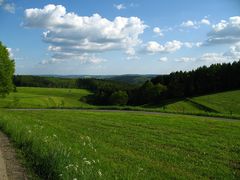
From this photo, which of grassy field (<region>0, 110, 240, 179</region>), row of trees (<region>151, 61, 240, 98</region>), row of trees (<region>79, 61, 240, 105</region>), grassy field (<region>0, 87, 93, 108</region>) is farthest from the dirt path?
row of trees (<region>151, 61, 240, 98</region>)

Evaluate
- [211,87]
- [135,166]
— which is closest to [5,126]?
[135,166]

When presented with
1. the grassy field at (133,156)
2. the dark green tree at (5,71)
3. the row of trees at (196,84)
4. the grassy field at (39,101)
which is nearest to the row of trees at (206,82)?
the row of trees at (196,84)

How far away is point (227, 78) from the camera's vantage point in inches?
4119

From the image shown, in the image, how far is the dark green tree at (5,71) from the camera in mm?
54912

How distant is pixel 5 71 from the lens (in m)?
55.2

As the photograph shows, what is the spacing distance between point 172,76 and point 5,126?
323ft

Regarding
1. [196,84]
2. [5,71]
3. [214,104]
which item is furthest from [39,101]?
[214,104]

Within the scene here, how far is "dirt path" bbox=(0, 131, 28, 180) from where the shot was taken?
9023mm

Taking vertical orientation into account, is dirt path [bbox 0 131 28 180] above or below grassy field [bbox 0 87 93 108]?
above

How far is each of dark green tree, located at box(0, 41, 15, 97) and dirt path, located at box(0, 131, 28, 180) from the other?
Result: 4365 cm

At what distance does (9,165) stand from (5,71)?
155ft

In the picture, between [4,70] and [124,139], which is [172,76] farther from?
[124,139]

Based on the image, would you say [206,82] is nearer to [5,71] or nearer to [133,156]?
[5,71]

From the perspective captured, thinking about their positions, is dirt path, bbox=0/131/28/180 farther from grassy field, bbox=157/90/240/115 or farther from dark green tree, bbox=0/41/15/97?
grassy field, bbox=157/90/240/115
